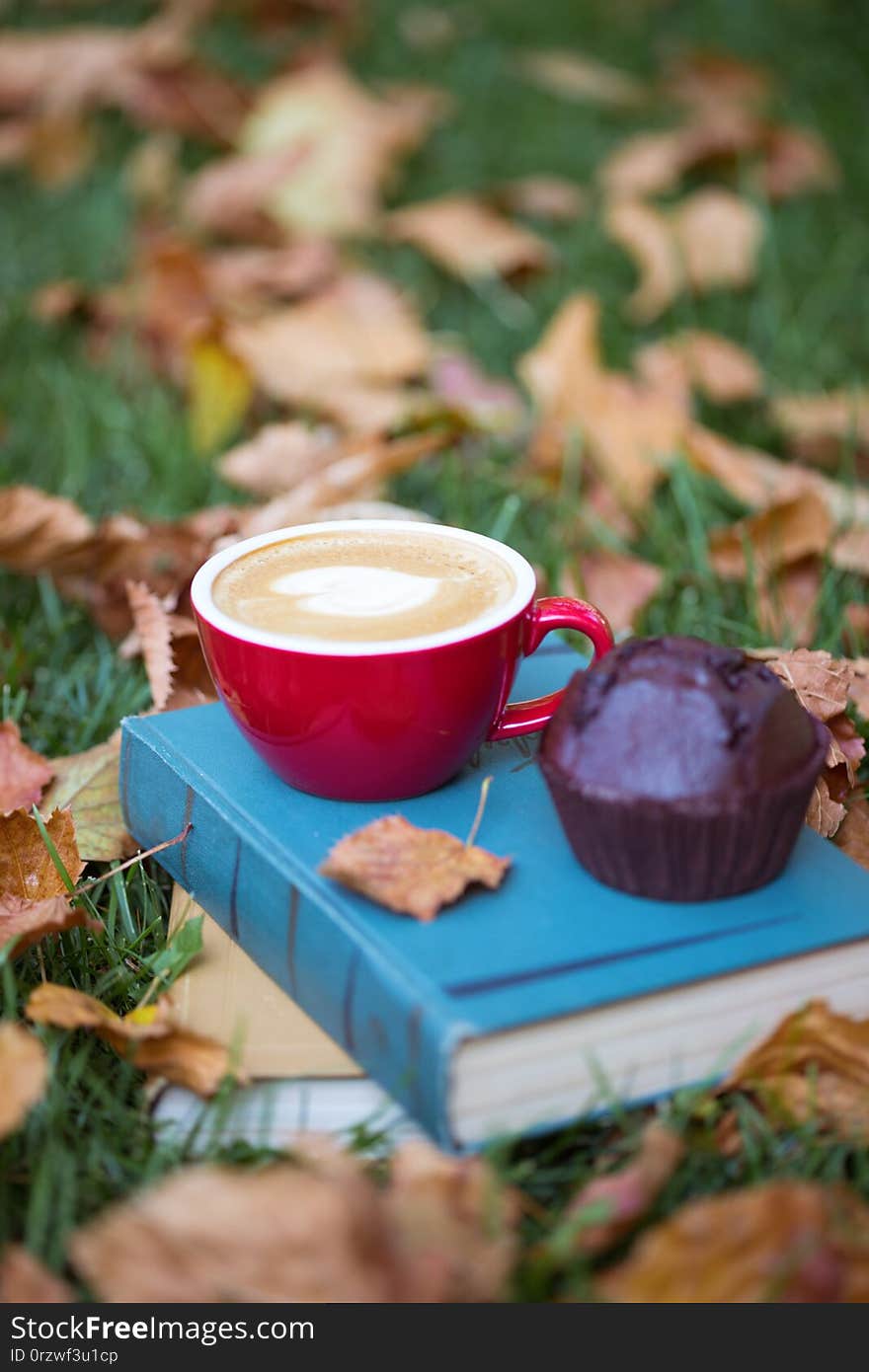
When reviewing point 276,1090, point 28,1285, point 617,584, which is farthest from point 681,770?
point 617,584

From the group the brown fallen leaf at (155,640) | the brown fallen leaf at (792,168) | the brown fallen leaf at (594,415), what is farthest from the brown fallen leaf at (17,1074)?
the brown fallen leaf at (792,168)

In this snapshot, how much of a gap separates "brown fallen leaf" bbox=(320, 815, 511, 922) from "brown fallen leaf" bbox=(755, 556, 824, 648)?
530 mm

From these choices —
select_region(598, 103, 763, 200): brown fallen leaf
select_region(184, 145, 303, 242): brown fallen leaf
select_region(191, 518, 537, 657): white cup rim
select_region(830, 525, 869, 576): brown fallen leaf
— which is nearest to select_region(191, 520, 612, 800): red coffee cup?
select_region(191, 518, 537, 657): white cup rim

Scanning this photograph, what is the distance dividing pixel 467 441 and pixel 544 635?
0.77 meters

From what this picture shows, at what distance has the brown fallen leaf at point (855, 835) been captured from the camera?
0.97m

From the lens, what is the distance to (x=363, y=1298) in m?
0.64

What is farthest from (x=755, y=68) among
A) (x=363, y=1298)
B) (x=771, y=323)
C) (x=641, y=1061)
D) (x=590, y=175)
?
(x=363, y=1298)

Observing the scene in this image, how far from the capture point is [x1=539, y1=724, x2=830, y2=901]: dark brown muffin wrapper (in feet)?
Result: 2.47

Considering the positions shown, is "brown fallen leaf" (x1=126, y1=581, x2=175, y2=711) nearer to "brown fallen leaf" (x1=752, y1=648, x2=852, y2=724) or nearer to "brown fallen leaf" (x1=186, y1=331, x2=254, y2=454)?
"brown fallen leaf" (x1=752, y1=648, x2=852, y2=724)

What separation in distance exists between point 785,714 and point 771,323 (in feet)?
4.03

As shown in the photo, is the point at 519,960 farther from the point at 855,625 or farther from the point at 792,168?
the point at 792,168

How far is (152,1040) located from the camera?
0.79 meters

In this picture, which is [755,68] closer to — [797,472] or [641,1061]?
[797,472]

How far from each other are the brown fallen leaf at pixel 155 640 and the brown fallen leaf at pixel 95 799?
47 millimetres
